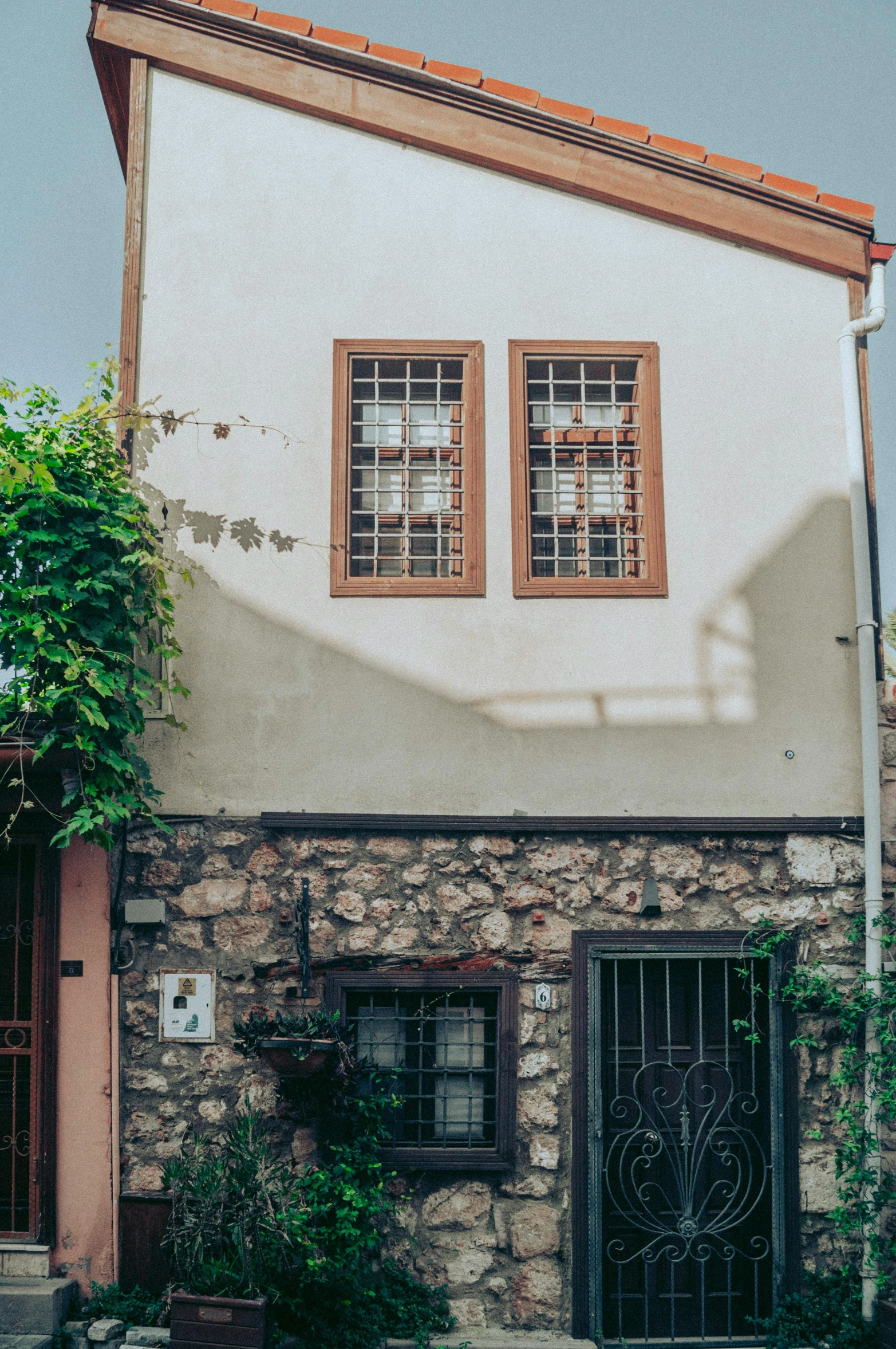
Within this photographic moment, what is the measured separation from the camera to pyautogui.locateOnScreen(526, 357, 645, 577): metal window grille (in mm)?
6316

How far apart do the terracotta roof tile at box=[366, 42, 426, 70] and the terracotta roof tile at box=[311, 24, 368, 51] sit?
57 millimetres

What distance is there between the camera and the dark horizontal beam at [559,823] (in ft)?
19.0

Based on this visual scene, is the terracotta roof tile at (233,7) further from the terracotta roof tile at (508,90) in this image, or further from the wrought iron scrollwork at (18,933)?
the wrought iron scrollwork at (18,933)

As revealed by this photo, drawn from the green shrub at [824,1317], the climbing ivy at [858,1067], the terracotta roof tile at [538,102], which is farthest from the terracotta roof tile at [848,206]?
the green shrub at [824,1317]

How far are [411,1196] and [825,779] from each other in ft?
10.8

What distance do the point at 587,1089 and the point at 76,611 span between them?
12.5ft

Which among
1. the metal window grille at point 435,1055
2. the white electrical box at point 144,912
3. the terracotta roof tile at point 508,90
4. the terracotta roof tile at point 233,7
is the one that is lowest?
the metal window grille at point 435,1055

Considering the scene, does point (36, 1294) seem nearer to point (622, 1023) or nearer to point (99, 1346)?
point (99, 1346)

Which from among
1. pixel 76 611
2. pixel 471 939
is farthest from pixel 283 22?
pixel 471 939

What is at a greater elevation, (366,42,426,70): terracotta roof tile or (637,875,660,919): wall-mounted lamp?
(366,42,426,70): terracotta roof tile

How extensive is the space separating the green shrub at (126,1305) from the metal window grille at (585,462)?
14.9 ft

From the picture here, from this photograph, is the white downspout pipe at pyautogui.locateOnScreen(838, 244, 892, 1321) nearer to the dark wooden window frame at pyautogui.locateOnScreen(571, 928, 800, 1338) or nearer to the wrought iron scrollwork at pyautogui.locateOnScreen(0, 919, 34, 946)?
the dark wooden window frame at pyautogui.locateOnScreen(571, 928, 800, 1338)

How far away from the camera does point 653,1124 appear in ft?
19.0

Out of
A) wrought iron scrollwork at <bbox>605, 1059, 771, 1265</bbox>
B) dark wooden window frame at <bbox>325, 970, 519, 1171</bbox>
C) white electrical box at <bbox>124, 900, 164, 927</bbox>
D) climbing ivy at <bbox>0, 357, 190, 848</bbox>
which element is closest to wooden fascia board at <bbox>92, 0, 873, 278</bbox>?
climbing ivy at <bbox>0, 357, 190, 848</bbox>
